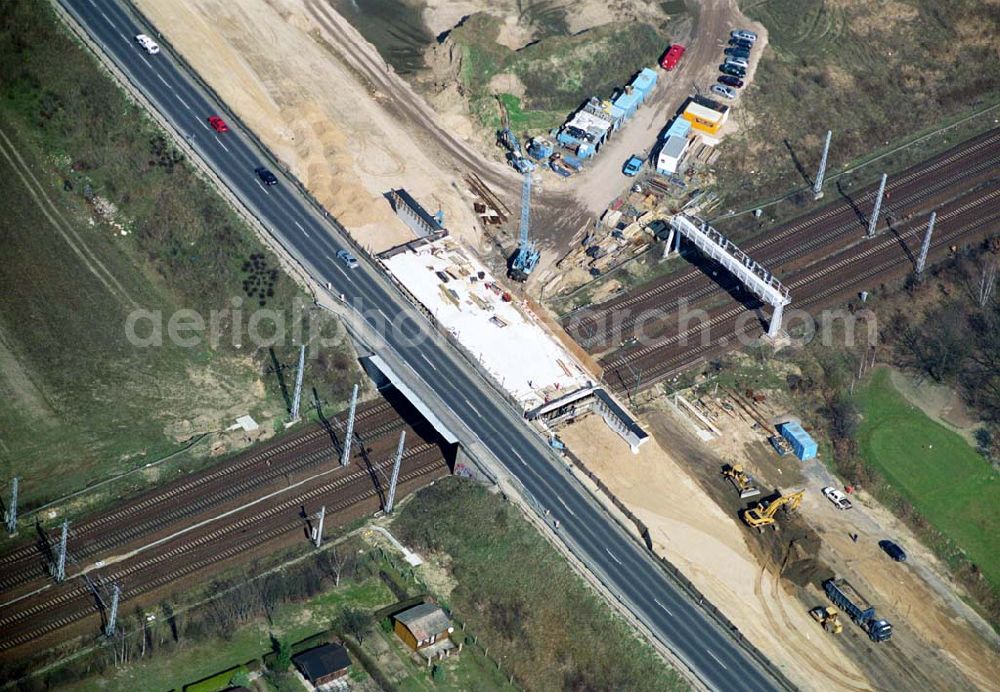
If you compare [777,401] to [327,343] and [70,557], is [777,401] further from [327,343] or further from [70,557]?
[70,557]

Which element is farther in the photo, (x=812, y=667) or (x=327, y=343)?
(x=327, y=343)

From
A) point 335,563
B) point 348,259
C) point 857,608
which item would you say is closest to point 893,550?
point 857,608

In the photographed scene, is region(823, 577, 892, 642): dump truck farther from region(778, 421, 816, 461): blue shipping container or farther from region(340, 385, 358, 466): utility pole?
region(340, 385, 358, 466): utility pole

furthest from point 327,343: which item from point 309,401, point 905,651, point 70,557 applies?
point 905,651

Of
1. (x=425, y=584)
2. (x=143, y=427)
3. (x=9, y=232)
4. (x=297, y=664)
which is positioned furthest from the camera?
(x=9, y=232)

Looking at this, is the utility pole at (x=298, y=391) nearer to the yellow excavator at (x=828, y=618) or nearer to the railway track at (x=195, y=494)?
the railway track at (x=195, y=494)

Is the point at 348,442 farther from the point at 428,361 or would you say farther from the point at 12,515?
the point at 12,515

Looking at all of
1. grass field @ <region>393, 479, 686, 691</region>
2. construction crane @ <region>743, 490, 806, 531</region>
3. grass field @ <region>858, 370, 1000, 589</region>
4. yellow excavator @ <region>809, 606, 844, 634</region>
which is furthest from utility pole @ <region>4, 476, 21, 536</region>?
grass field @ <region>858, 370, 1000, 589</region>

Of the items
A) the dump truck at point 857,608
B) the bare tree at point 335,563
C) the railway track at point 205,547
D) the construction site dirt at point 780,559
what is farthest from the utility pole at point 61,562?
the dump truck at point 857,608
